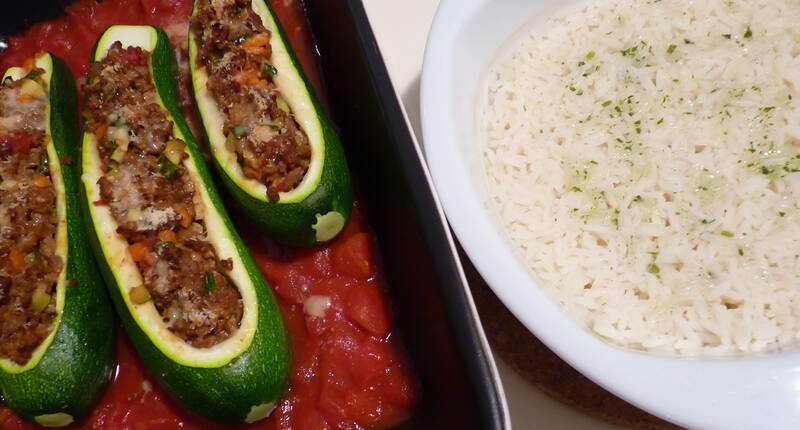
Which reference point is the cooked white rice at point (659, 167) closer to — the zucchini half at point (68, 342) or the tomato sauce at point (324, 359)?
the tomato sauce at point (324, 359)

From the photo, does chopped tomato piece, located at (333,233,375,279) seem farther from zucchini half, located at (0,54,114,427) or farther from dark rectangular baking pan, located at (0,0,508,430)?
zucchini half, located at (0,54,114,427)

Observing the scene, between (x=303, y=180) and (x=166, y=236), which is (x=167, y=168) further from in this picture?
(x=303, y=180)

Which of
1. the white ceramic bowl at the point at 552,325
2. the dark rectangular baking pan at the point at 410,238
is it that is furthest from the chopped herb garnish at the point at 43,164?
the white ceramic bowl at the point at 552,325

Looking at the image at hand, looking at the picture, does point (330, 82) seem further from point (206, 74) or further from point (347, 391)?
point (347, 391)

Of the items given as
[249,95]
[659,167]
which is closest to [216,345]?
[249,95]

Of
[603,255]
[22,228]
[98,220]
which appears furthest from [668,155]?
[22,228]

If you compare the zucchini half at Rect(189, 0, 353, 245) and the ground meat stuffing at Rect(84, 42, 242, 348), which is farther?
the zucchini half at Rect(189, 0, 353, 245)

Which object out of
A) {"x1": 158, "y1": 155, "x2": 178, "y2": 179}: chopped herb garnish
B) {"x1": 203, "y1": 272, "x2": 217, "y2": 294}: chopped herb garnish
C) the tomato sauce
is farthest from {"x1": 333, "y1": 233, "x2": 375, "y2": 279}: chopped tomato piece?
{"x1": 158, "y1": 155, "x2": 178, "y2": 179}: chopped herb garnish
